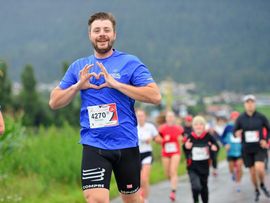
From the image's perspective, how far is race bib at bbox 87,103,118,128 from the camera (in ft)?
21.3

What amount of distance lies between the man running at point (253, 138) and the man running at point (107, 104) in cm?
809

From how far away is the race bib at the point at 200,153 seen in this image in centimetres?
1237

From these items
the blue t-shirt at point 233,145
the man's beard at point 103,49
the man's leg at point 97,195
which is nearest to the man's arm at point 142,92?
the man's beard at point 103,49

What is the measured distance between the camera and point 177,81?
185 meters

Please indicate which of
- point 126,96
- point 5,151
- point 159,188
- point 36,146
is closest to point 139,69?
point 126,96

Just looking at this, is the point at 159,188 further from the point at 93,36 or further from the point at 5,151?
the point at 93,36

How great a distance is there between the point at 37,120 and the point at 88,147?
82973 millimetres

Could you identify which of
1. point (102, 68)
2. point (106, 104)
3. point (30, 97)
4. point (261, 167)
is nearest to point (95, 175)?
point (106, 104)

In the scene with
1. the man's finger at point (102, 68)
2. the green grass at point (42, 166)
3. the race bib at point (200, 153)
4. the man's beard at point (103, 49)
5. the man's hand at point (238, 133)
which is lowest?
→ the green grass at point (42, 166)

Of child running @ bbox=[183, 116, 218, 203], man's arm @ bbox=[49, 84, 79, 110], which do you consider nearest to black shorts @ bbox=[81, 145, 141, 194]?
man's arm @ bbox=[49, 84, 79, 110]

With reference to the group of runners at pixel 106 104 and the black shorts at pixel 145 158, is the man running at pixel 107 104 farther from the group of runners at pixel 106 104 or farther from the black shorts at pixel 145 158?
the black shorts at pixel 145 158

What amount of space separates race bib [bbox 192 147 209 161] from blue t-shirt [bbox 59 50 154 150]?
19.0ft

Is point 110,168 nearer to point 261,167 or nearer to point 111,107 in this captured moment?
point 111,107

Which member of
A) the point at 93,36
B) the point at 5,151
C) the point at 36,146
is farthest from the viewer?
the point at 36,146
